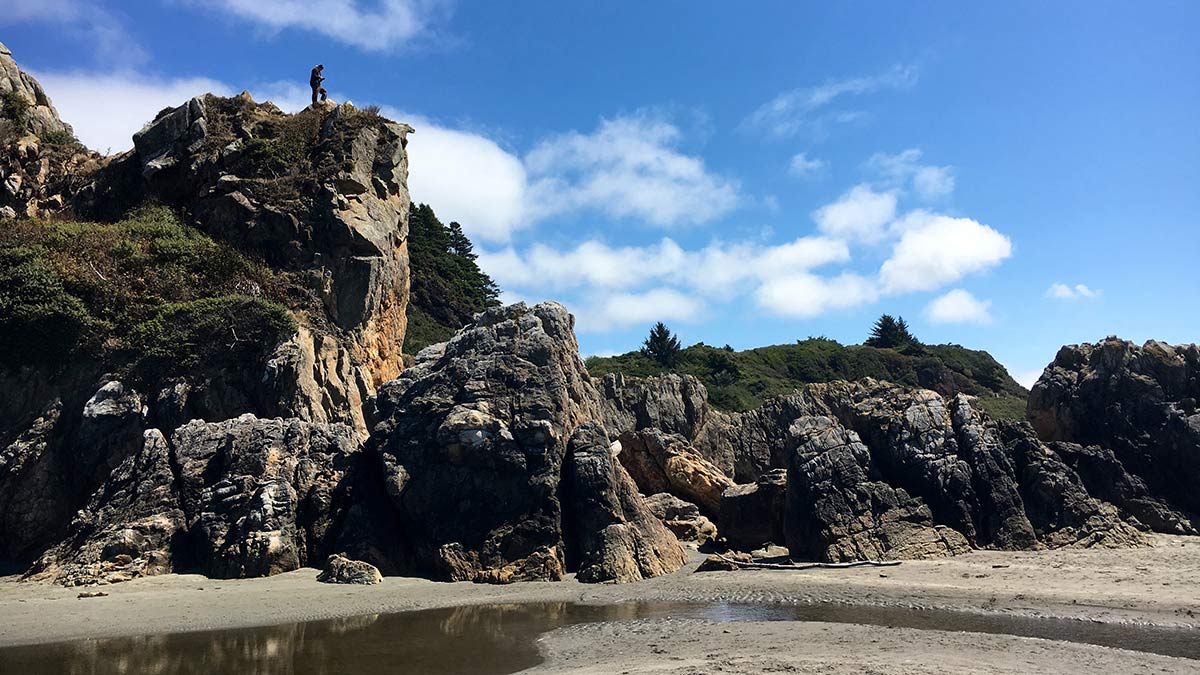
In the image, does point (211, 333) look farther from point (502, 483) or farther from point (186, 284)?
point (502, 483)

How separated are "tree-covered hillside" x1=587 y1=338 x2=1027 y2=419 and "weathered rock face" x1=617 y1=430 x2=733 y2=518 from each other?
30.4 m

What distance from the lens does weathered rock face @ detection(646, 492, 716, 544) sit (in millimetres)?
26156

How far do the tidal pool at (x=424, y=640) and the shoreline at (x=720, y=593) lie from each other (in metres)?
0.63

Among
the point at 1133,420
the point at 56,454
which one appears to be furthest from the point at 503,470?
the point at 1133,420

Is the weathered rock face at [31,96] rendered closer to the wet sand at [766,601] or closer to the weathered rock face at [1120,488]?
the wet sand at [766,601]

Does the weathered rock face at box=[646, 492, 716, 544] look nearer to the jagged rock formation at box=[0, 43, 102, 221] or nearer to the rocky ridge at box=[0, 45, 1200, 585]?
the rocky ridge at box=[0, 45, 1200, 585]

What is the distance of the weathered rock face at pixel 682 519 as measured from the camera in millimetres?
26156

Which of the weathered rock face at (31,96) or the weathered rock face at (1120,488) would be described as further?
the weathered rock face at (31,96)

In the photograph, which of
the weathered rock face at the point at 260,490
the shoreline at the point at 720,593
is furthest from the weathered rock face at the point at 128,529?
the shoreline at the point at 720,593

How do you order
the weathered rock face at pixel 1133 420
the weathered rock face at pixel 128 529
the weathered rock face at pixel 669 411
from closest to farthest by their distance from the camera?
1. the weathered rock face at pixel 128 529
2. the weathered rock face at pixel 1133 420
3. the weathered rock face at pixel 669 411

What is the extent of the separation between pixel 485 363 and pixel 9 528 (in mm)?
14040

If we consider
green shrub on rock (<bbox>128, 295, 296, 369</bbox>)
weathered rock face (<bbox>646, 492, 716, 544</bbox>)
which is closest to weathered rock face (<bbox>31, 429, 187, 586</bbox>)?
green shrub on rock (<bbox>128, 295, 296, 369</bbox>)

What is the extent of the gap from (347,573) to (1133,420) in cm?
2507

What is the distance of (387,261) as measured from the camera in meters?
32.2
